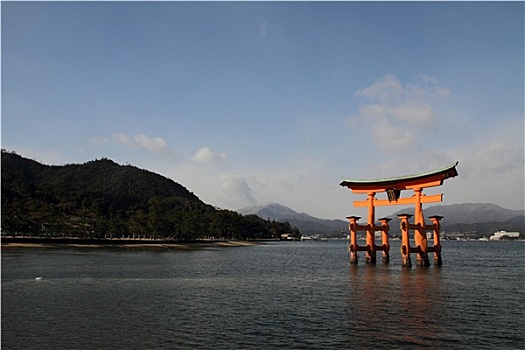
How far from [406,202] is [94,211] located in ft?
325

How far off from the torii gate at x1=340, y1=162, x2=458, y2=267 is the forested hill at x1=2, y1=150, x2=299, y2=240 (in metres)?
62.3

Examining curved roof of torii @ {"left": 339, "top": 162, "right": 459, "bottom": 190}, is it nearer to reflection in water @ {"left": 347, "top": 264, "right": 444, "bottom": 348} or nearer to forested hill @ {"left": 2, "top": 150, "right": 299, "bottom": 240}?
reflection in water @ {"left": 347, "top": 264, "right": 444, "bottom": 348}

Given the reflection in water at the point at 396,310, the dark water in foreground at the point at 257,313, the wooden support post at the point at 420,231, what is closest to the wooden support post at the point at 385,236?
the wooden support post at the point at 420,231

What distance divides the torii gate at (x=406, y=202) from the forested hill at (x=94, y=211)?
6228cm

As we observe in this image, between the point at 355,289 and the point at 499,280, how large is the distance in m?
13.2

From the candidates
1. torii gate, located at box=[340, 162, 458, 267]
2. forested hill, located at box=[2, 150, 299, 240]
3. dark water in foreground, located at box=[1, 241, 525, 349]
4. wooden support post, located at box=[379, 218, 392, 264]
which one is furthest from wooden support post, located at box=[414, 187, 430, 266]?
forested hill, located at box=[2, 150, 299, 240]

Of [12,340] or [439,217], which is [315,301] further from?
[439,217]

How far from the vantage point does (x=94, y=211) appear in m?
120

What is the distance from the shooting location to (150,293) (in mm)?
23328

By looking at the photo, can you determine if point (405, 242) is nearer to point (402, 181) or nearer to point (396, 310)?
point (402, 181)

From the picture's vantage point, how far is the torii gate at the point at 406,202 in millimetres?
37906

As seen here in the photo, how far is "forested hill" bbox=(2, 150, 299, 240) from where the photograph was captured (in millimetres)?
86750

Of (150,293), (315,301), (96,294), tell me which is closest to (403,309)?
(315,301)

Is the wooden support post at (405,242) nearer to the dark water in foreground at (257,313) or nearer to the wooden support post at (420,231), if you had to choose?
the wooden support post at (420,231)
